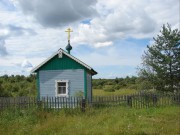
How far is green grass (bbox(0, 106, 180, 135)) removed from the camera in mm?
11466

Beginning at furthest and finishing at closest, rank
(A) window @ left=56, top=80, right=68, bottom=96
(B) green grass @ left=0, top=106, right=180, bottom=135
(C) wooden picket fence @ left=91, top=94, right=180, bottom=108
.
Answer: (A) window @ left=56, top=80, right=68, bottom=96, (C) wooden picket fence @ left=91, top=94, right=180, bottom=108, (B) green grass @ left=0, top=106, right=180, bottom=135

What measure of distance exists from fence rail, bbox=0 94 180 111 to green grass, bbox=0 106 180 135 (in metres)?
0.81

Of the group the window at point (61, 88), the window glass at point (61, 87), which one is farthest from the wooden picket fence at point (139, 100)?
the window glass at point (61, 87)

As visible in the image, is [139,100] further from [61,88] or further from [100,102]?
[61,88]

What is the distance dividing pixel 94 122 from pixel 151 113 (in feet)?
13.5

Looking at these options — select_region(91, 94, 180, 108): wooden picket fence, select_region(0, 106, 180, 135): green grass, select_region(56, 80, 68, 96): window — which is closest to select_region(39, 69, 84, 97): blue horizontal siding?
select_region(56, 80, 68, 96): window

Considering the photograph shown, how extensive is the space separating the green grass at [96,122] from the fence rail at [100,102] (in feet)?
2.65

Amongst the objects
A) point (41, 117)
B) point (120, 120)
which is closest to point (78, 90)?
point (41, 117)

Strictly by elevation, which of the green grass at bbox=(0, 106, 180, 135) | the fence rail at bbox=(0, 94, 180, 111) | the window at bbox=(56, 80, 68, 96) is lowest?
the green grass at bbox=(0, 106, 180, 135)

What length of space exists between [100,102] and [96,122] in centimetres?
452

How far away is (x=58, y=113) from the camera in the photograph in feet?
53.7

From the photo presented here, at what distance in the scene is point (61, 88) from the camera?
69.1ft

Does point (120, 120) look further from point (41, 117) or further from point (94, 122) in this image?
point (41, 117)

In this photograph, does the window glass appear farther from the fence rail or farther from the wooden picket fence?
the wooden picket fence
